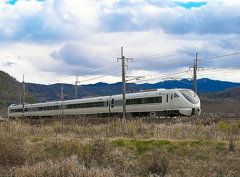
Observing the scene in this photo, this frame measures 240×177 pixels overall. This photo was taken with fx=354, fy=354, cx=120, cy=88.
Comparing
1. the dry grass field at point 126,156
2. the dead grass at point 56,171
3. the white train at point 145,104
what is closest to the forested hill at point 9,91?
the white train at point 145,104

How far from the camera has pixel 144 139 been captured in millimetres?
15414

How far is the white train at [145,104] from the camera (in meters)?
30.9

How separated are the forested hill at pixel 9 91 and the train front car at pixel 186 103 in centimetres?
9255

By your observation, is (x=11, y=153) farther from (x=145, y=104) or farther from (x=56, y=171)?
(x=145, y=104)

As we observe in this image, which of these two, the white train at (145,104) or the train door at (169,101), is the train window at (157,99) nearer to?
the white train at (145,104)

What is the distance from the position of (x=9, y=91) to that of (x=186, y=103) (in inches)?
4684

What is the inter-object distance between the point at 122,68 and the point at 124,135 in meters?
20.9

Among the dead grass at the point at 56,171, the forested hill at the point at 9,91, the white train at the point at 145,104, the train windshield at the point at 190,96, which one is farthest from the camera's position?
the forested hill at the point at 9,91

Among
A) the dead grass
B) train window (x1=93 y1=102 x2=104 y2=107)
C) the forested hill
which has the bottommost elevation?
the dead grass

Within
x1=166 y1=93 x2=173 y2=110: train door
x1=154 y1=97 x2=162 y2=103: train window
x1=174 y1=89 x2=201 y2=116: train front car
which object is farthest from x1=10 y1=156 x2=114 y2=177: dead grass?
x1=154 y1=97 x2=162 y2=103: train window

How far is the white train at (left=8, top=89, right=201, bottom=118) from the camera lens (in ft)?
101

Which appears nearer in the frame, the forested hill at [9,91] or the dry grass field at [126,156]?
the dry grass field at [126,156]

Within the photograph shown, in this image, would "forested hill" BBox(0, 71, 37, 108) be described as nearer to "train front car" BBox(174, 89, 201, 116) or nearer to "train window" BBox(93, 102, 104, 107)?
"train window" BBox(93, 102, 104, 107)

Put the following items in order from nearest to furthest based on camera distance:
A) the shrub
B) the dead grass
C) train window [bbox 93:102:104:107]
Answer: the dead grass → the shrub → train window [bbox 93:102:104:107]
